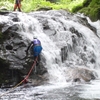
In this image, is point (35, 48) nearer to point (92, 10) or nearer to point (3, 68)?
point (3, 68)

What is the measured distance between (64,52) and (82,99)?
5.34 m

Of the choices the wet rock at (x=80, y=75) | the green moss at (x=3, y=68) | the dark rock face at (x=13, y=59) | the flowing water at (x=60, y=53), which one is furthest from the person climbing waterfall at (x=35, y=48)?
the wet rock at (x=80, y=75)

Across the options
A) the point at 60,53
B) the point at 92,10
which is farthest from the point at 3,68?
the point at 92,10

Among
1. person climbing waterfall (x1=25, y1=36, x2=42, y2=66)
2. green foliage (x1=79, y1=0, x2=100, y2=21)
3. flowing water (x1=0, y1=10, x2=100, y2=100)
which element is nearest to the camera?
flowing water (x1=0, y1=10, x2=100, y2=100)

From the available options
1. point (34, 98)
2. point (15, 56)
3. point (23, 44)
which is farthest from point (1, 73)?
point (34, 98)

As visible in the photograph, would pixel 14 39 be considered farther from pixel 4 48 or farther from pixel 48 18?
pixel 48 18

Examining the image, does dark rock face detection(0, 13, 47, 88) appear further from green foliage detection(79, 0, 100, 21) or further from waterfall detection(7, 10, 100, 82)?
green foliage detection(79, 0, 100, 21)

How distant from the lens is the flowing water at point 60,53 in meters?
8.52

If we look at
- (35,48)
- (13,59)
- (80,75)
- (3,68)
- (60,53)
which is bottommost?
(80,75)

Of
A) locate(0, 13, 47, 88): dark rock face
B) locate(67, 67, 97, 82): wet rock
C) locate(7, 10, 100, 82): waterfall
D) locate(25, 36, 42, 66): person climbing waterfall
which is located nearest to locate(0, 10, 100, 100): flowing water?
locate(7, 10, 100, 82): waterfall

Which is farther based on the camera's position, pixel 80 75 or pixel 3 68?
pixel 80 75

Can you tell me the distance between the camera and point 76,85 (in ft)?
32.6

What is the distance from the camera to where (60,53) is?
12609 mm

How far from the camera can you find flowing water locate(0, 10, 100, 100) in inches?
336
